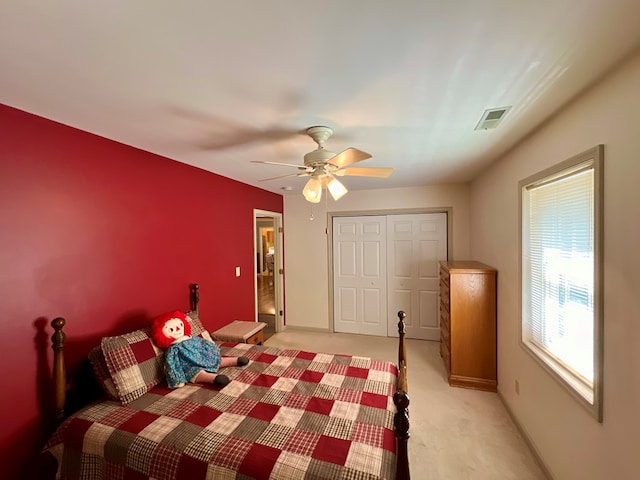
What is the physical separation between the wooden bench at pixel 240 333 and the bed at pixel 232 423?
0.82 meters

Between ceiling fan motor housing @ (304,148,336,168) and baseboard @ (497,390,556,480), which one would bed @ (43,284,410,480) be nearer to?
baseboard @ (497,390,556,480)

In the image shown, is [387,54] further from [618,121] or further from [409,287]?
[409,287]

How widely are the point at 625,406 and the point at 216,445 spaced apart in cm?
188

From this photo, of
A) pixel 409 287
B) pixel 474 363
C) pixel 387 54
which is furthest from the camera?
pixel 409 287

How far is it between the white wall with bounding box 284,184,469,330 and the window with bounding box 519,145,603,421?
2.23 meters

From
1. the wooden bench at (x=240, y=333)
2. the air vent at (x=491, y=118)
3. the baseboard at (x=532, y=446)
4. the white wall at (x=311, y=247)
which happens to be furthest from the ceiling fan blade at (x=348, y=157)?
the white wall at (x=311, y=247)

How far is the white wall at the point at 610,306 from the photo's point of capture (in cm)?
116

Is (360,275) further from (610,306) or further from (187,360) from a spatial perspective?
(610,306)

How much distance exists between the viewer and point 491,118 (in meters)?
1.76

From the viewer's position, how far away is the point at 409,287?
4336mm

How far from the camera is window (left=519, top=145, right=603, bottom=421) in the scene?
138cm

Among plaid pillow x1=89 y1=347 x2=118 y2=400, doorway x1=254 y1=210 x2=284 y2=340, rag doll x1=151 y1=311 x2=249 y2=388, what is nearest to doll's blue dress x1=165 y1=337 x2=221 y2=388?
rag doll x1=151 y1=311 x2=249 y2=388

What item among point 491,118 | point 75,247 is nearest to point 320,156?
point 491,118

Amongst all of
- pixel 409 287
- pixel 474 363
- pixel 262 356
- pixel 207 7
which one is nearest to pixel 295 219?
pixel 409 287
